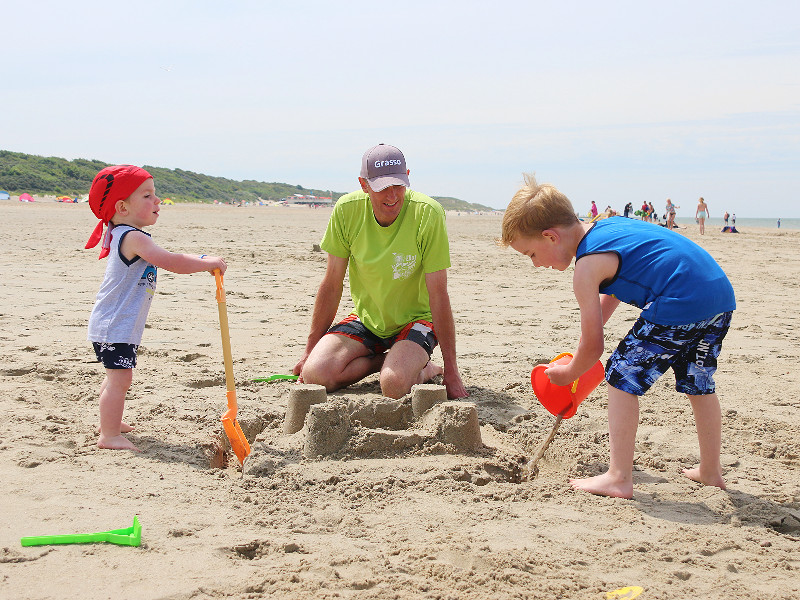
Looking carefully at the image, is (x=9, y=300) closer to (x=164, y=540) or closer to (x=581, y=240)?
(x=164, y=540)

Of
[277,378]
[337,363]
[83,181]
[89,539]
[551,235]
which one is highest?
[83,181]

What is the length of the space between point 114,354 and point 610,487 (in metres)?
2.00

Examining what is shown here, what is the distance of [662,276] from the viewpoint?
2.55m

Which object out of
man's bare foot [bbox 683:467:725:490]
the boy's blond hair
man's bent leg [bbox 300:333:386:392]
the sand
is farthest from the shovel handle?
man's bare foot [bbox 683:467:725:490]

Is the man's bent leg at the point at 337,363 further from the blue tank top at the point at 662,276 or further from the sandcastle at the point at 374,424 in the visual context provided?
the blue tank top at the point at 662,276

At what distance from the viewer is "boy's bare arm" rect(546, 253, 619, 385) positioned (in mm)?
2521

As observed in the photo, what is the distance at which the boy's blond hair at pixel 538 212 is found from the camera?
2645mm

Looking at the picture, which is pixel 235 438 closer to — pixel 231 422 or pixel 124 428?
pixel 231 422

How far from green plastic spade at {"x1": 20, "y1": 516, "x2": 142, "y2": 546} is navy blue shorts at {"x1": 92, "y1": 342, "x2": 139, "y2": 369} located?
0.98m

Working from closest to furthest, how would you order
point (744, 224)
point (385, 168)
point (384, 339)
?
1. point (385, 168)
2. point (384, 339)
3. point (744, 224)

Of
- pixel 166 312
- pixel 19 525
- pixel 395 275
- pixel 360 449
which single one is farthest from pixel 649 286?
pixel 166 312

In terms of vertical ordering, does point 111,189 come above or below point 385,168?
below

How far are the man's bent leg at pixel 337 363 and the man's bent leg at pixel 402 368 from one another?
0.19m

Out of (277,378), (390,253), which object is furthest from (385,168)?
(277,378)
